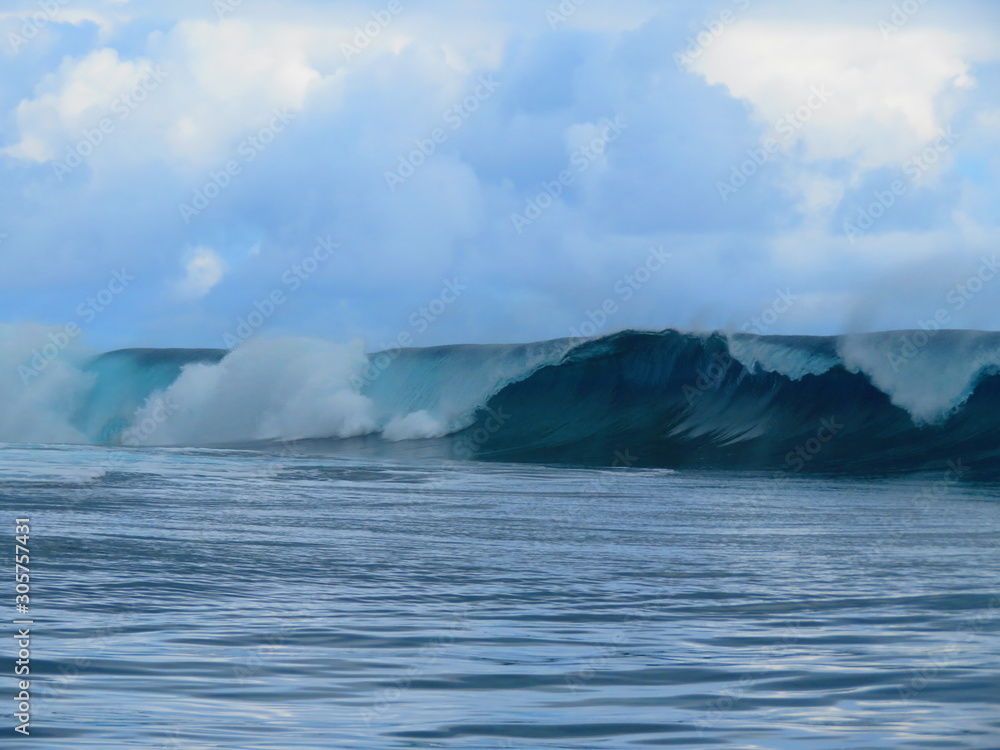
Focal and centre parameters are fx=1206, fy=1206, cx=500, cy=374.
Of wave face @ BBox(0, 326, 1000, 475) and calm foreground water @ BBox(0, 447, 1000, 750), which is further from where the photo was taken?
wave face @ BBox(0, 326, 1000, 475)

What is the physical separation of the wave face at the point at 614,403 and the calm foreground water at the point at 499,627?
1013 centimetres

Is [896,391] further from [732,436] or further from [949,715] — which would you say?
[949,715]

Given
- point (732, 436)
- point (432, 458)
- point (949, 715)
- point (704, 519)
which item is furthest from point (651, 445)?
point (949, 715)

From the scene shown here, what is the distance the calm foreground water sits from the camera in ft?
11.5

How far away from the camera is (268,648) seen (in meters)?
4.46

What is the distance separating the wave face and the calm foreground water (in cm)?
1013

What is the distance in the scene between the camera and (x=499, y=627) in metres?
5.00

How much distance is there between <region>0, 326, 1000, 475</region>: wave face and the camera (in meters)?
20.0

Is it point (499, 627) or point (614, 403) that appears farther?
point (614, 403)

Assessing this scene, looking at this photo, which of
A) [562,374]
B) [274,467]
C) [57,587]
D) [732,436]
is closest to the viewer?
[57,587]

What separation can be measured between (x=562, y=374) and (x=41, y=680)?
2223 cm

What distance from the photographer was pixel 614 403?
2417 cm

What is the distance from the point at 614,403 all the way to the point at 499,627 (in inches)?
760

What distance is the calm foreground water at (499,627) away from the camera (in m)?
3.52
